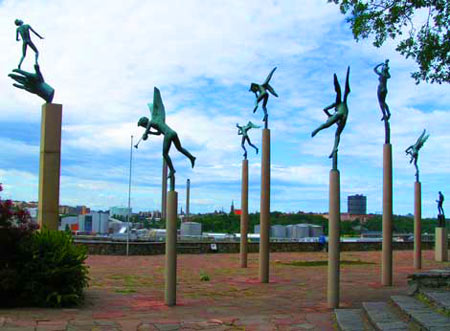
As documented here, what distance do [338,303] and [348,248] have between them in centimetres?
2065

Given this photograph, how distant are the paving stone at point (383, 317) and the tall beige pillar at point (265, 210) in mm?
5073

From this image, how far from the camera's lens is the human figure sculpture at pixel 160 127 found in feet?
34.0

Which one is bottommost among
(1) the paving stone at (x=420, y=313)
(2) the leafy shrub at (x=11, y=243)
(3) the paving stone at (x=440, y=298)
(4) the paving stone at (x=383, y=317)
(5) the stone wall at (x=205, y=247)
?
(5) the stone wall at (x=205, y=247)

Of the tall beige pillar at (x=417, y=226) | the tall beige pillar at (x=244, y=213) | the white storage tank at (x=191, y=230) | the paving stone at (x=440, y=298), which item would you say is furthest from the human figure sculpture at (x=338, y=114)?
the white storage tank at (x=191, y=230)

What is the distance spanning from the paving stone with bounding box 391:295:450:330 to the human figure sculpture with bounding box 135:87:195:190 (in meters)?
4.42

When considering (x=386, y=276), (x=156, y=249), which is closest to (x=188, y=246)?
(x=156, y=249)

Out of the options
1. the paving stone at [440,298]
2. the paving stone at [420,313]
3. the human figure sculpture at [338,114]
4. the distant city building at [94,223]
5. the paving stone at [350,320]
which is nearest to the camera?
the paving stone at [420,313]

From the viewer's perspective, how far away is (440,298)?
8156 millimetres

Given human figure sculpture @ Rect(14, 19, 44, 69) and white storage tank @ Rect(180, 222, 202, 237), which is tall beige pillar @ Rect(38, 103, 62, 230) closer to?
human figure sculpture @ Rect(14, 19, 44, 69)

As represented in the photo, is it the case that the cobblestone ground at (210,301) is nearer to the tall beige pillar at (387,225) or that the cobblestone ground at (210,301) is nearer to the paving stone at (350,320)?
the paving stone at (350,320)

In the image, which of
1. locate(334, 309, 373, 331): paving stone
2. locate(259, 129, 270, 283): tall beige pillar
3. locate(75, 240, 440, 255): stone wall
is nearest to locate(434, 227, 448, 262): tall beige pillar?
locate(75, 240, 440, 255): stone wall

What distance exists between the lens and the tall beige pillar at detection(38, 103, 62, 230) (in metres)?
11.9

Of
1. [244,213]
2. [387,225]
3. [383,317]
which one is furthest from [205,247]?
[383,317]

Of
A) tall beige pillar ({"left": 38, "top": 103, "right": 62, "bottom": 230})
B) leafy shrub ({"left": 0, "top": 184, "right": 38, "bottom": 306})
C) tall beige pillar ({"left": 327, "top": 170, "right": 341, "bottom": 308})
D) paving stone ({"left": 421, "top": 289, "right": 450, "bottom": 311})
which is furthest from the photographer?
tall beige pillar ({"left": 38, "top": 103, "right": 62, "bottom": 230})
